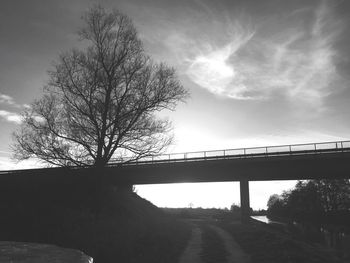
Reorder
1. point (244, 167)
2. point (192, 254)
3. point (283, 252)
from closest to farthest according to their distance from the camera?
point (283, 252) → point (192, 254) → point (244, 167)

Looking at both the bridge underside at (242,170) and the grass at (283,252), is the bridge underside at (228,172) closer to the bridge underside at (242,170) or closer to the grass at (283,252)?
the bridge underside at (242,170)

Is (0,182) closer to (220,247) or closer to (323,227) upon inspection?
(220,247)

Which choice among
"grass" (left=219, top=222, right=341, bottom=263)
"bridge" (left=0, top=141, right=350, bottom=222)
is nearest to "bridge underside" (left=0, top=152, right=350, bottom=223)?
"bridge" (left=0, top=141, right=350, bottom=222)

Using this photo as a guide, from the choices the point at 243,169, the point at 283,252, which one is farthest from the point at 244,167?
the point at 283,252

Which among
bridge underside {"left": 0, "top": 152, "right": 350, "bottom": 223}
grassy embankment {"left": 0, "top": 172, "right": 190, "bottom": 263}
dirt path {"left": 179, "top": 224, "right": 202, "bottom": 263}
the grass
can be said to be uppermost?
bridge underside {"left": 0, "top": 152, "right": 350, "bottom": 223}

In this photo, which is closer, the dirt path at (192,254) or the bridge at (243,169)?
the dirt path at (192,254)

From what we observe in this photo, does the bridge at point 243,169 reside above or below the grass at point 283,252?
above

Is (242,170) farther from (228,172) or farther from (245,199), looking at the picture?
(245,199)

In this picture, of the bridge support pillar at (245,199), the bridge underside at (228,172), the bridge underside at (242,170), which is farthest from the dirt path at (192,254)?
the bridge support pillar at (245,199)

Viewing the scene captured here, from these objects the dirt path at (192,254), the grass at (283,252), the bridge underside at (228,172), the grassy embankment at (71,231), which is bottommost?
the dirt path at (192,254)

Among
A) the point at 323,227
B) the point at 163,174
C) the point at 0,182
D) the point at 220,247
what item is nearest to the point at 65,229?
the point at 220,247

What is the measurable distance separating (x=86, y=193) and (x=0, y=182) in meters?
8.87

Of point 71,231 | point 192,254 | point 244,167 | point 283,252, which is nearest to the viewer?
point 71,231

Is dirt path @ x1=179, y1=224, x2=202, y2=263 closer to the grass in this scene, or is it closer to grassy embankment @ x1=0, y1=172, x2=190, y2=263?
grassy embankment @ x1=0, y1=172, x2=190, y2=263
